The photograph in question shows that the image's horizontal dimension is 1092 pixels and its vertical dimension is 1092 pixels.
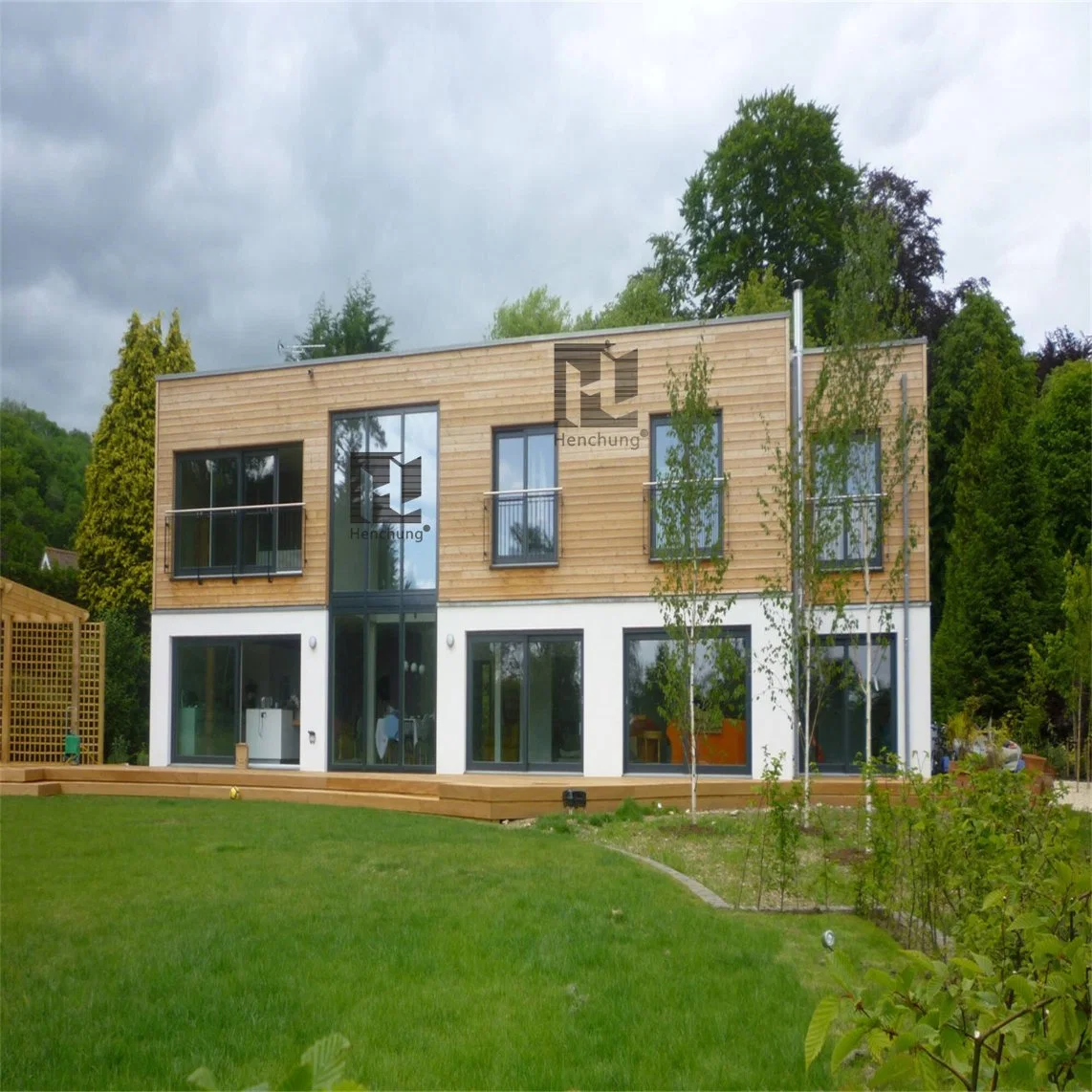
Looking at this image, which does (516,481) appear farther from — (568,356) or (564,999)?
(564,999)

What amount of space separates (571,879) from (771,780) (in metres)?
1.66

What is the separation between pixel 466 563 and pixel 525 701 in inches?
88.3

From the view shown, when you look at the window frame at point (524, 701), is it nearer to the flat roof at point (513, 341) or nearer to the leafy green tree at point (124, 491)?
the flat roof at point (513, 341)

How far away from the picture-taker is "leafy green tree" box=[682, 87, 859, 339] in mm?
28922

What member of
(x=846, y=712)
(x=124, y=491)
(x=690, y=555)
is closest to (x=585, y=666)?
(x=690, y=555)

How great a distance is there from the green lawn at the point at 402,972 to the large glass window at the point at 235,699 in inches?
339

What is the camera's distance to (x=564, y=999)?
534 centimetres

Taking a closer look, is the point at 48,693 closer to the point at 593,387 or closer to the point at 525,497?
the point at 525,497

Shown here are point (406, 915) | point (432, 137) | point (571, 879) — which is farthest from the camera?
point (571, 879)

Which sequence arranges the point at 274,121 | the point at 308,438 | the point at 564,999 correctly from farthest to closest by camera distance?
the point at 308,438
the point at 564,999
the point at 274,121

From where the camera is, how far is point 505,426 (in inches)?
684

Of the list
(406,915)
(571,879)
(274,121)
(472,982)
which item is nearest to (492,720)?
(571,879)

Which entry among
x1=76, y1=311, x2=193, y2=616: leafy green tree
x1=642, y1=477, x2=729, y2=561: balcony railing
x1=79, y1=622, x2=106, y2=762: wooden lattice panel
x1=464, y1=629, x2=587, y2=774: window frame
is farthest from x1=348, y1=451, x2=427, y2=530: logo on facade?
x1=76, y1=311, x2=193, y2=616: leafy green tree

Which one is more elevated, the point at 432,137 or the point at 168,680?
the point at 432,137
